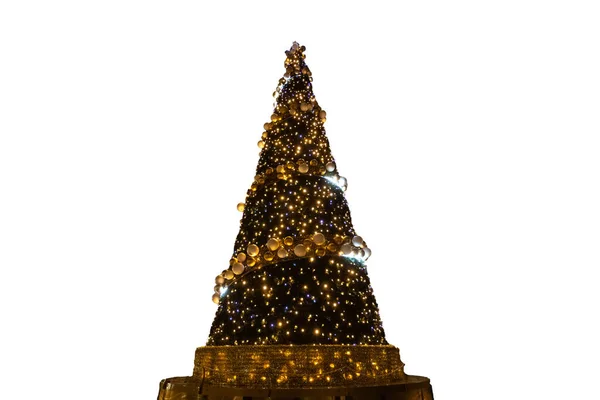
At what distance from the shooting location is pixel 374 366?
1661 millimetres

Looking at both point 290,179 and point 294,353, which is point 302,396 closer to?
point 294,353

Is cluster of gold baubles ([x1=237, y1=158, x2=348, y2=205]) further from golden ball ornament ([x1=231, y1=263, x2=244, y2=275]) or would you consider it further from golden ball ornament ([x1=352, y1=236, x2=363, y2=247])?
golden ball ornament ([x1=231, y1=263, x2=244, y2=275])

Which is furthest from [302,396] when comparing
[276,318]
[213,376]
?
[213,376]

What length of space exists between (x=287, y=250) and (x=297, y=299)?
0.24 m

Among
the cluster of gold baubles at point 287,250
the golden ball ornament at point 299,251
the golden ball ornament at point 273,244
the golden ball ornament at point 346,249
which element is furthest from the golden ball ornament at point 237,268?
the golden ball ornament at point 346,249

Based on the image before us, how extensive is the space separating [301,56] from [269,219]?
1158 mm

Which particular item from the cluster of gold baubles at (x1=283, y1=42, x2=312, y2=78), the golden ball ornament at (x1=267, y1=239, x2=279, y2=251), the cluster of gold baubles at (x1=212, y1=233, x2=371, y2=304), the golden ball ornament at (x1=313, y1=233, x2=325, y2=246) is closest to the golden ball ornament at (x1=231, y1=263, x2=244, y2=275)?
the cluster of gold baubles at (x1=212, y1=233, x2=371, y2=304)

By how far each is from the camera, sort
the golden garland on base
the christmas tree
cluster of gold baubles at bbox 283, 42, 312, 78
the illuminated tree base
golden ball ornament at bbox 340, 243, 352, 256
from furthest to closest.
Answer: cluster of gold baubles at bbox 283, 42, 312, 78, golden ball ornament at bbox 340, 243, 352, 256, the christmas tree, the golden garland on base, the illuminated tree base

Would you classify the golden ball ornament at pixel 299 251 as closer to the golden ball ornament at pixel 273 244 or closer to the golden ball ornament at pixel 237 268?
the golden ball ornament at pixel 273 244

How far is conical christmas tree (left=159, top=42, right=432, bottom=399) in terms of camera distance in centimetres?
155

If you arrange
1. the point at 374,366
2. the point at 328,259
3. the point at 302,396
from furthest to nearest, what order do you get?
the point at 328,259 < the point at 374,366 < the point at 302,396

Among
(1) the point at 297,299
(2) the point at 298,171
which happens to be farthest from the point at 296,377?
(2) the point at 298,171

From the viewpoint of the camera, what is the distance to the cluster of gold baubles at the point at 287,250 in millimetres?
1731

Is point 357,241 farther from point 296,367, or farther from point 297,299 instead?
point 296,367
